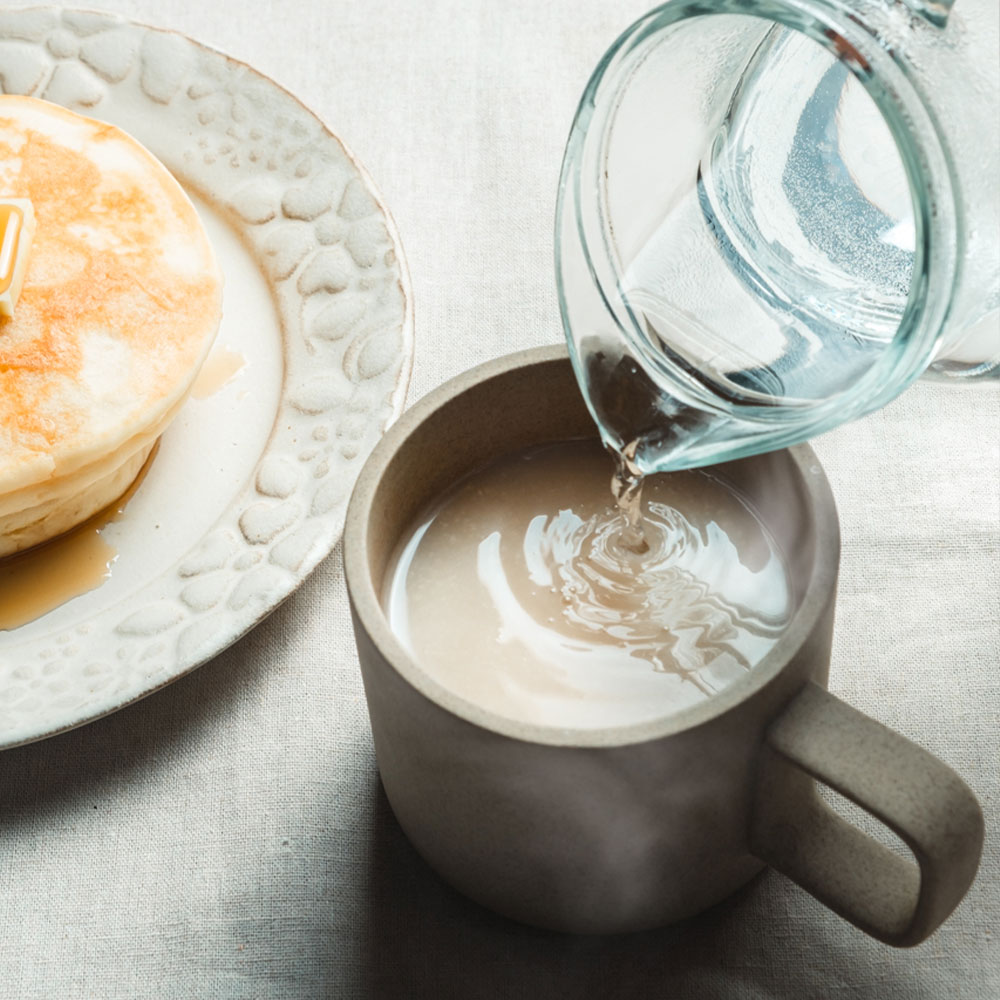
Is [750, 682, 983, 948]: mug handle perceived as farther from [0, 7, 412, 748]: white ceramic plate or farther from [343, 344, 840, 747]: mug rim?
[0, 7, 412, 748]: white ceramic plate

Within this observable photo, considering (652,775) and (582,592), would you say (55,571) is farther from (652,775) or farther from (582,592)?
(652,775)

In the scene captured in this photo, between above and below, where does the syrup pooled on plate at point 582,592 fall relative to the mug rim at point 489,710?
below

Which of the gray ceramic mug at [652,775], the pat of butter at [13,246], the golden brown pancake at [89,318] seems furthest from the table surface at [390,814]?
the pat of butter at [13,246]

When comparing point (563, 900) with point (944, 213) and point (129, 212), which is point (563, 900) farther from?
point (129, 212)

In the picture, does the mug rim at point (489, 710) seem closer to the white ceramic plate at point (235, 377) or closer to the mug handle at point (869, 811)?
the mug handle at point (869, 811)

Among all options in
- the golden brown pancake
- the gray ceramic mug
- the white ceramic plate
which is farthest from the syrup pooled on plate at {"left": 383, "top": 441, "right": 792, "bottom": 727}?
the golden brown pancake

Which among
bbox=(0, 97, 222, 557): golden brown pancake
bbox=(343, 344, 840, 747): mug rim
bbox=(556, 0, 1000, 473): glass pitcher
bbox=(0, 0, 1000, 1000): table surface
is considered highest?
bbox=(556, 0, 1000, 473): glass pitcher

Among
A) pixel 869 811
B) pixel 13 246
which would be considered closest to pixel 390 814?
pixel 869 811
